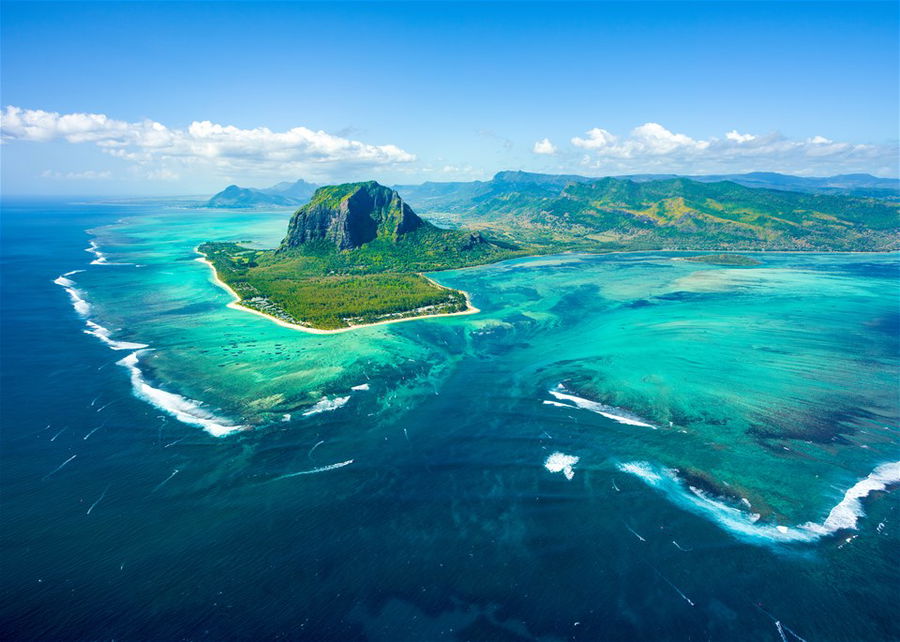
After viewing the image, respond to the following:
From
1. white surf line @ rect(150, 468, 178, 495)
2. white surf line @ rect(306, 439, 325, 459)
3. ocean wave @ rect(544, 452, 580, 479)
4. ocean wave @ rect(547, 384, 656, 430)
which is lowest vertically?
ocean wave @ rect(544, 452, 580, 479)

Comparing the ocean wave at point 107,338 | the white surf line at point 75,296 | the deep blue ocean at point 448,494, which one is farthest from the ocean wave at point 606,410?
the white surf line at point 75,296

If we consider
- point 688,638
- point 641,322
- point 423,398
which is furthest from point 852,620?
point 641,322

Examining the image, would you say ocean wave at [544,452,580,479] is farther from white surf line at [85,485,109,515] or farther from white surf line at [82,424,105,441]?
white surf line at [82,424,105,441]

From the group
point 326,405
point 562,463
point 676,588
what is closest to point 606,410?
point 562,463

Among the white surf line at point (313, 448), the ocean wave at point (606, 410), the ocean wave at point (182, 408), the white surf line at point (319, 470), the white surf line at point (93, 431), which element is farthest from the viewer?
the ocean wave at point (606, 410)

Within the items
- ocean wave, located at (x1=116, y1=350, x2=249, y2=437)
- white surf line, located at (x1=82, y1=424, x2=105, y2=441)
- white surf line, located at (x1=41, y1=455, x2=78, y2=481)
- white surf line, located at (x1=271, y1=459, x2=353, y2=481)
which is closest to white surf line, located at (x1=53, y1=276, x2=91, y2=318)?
ocean wave, located at (x1=116, y1=350, x2=249, y2=437)

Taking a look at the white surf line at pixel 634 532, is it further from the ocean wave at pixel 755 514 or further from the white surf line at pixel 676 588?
the ocean wave at pixel 755 514
